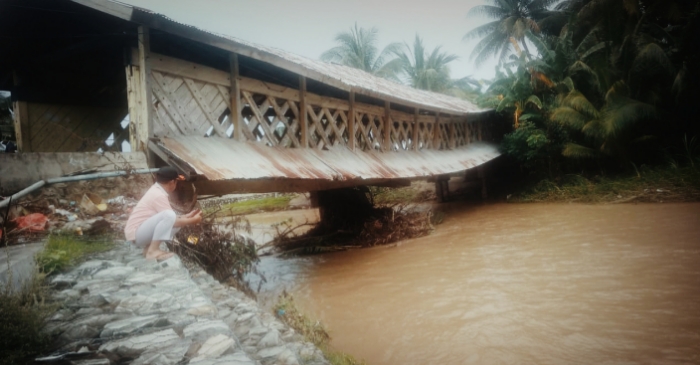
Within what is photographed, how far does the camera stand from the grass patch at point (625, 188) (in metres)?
11.2

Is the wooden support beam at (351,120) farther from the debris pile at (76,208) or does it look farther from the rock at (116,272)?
the rock at (116,272)

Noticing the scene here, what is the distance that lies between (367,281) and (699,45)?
48.7ft

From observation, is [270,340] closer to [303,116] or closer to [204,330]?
[204,330]

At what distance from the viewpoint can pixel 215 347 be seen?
1952mm

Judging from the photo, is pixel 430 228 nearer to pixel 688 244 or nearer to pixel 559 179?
pixel 688 244

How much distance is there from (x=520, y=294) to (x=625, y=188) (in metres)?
10.1

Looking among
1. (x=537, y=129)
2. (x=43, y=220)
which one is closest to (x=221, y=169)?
(x=43, y=220)

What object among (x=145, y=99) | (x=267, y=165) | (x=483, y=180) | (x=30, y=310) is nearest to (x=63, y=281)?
(x=30, y=310)

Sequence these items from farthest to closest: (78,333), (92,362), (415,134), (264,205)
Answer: (264,205) < (415,134) < (78,333) < (92,362)

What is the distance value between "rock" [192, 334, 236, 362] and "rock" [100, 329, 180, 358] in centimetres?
22

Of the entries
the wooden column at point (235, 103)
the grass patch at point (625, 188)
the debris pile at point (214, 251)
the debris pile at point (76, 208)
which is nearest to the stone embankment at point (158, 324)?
the debris pile at point (76, 208)

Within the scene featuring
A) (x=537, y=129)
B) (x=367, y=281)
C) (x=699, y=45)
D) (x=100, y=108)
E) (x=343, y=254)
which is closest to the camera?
(x=367, y=281)

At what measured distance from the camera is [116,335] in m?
2.13

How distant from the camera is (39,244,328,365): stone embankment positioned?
6.23 ft
